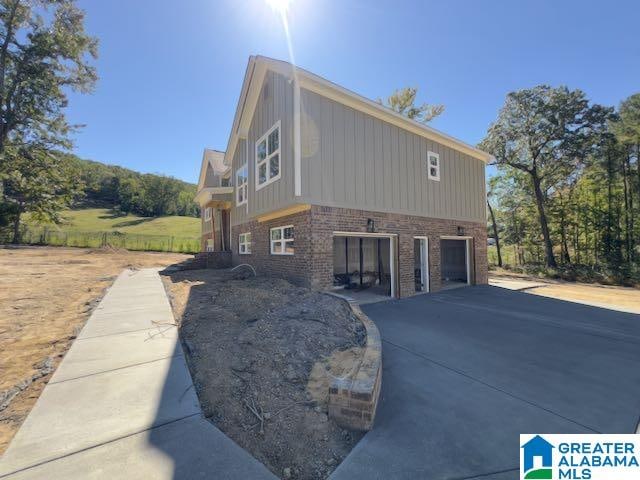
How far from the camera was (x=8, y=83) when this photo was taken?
18422mm

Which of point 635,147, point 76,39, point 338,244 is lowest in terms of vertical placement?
point 338,244

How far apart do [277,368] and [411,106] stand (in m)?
25.4

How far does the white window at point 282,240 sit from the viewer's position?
9055 millimetres

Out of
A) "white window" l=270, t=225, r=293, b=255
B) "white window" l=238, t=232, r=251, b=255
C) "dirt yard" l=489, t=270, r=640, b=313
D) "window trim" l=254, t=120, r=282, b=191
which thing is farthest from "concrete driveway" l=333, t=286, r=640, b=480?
"white window" l=238, t=232, r=251, b=255

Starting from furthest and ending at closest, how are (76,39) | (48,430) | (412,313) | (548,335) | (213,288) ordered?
(76,39), (213,288), (412,313), (548,335), (48,430)

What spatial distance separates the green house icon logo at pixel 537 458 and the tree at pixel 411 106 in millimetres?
24940

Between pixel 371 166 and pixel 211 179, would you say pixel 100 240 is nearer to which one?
pixel 211 179

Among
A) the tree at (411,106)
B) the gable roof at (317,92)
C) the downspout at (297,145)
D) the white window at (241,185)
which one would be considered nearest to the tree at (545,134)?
the tree at (411,106)

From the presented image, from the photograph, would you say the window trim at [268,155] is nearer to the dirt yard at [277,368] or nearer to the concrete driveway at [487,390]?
the dirt yard at [277,368]

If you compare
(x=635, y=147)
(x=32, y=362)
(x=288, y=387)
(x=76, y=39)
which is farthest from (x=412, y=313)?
(x=76, y=39)

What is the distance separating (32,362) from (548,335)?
29.6ft

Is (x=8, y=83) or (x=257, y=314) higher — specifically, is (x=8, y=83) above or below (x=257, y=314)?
above

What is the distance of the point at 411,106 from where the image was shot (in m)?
23.6

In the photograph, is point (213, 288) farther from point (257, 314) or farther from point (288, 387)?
point (288, 387)
